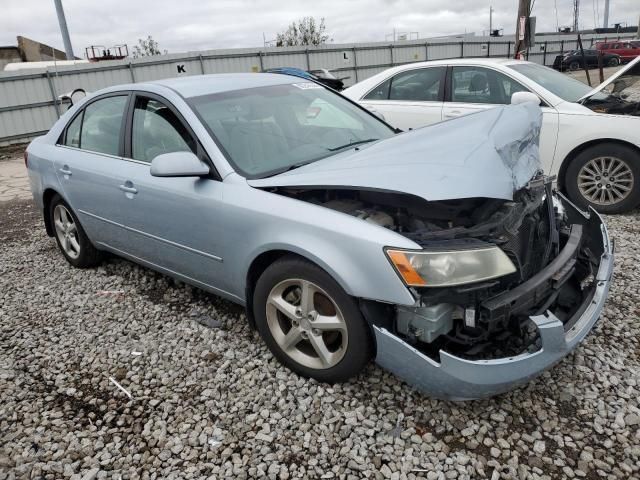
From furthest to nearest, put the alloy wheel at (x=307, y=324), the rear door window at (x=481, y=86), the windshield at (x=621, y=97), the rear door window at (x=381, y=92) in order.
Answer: the rear door window at (x=381, y=92) < the rear door window at (x=481, y=86) < the windshield at (x=621, y=97) < the alloy wheel at (x=307, y=324)

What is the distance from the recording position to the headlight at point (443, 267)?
2.12 meters

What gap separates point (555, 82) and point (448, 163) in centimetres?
401

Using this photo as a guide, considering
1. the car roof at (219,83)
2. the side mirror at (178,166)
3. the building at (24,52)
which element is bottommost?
the side mirror at (178,166)

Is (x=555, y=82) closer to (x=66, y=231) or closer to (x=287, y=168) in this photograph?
(x=287, y=168)

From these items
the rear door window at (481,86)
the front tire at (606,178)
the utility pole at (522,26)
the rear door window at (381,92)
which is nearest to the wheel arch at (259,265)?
the front tire at (606,178)

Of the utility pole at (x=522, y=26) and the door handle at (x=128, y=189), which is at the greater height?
the utility pole at (x=522, y=26)

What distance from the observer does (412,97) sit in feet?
20.0

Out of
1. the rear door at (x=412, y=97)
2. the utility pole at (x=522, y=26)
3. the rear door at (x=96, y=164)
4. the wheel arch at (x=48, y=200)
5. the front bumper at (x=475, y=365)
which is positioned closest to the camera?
the front bumper at (x=475, y=365)

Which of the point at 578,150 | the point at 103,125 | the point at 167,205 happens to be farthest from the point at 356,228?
the point at 578,150

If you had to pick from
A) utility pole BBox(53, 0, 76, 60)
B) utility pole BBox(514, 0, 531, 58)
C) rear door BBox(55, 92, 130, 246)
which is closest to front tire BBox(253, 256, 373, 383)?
rear door BBox(55, 92, 130, 246)

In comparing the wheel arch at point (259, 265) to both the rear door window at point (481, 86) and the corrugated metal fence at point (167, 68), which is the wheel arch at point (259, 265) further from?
the corrugated metal fence at point (167, 68)

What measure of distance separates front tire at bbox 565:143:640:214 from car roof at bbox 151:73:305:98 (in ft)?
9.85

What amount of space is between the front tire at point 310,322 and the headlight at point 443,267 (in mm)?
326

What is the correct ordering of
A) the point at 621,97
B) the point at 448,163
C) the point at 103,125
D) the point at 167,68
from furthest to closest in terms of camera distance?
the point at 167,68, the point at 621,97, the point at 103,125, the point at 448,163
